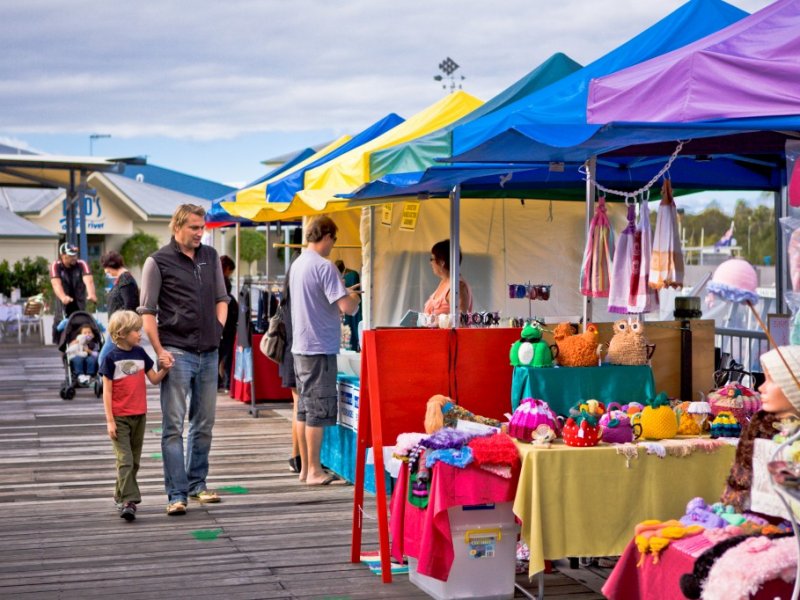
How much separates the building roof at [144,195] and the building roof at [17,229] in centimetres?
773

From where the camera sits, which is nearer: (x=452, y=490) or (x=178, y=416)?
(x=452, y=490)

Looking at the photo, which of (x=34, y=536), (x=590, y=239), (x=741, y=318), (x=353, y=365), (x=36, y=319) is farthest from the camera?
(x=36, y=319)

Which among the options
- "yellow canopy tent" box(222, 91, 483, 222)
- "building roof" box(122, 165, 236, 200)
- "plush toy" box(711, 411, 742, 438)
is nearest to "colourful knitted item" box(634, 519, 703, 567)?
"plush toy" box(711, 411, 742, 438)

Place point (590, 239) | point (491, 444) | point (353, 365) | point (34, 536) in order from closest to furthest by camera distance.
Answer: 1. point (491, 444)
2. point (590, 239)
3. point (34, 536)
4. point (353, 365)

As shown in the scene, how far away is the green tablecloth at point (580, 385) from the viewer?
5.77 meters

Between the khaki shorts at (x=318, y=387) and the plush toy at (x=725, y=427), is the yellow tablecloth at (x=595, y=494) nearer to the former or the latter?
the plush toy at (x=725, y=427)

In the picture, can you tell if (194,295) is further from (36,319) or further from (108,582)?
(36,319)

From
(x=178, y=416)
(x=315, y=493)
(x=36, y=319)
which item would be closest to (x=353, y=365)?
(x=315, y=493)

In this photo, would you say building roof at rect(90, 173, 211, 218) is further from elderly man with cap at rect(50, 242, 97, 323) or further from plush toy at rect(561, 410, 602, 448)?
plush toy at rect(561, 410, 602, 448)

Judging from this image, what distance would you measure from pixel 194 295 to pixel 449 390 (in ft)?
6.07

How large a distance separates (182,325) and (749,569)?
4054 mm

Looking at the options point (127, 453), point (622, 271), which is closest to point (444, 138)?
point (622, 271)

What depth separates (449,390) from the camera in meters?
6.02

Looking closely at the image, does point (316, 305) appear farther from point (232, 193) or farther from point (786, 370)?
point (232, 193)
